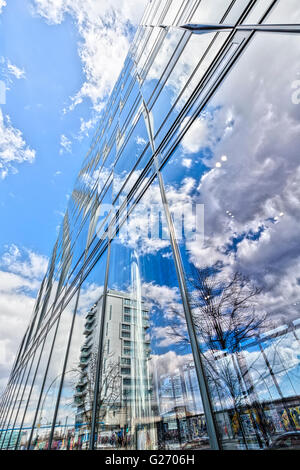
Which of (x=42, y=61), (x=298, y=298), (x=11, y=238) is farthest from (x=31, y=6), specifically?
(x=11, y=238)

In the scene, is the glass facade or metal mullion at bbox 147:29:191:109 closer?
the glass facade

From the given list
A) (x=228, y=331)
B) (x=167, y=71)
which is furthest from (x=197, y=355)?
(x=167, y=71)

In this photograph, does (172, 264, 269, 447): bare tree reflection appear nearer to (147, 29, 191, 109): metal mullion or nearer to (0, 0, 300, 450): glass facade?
(0, 0, 300, 450): glass facade

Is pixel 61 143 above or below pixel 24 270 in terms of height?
above

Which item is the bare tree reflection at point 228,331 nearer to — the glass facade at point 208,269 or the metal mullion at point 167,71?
the glass facade at point 208,269

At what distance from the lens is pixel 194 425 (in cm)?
178

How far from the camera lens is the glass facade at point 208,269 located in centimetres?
167

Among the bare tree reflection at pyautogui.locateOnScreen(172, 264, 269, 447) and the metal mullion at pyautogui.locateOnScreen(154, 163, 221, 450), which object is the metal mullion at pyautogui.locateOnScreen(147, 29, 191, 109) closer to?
the metal mullion at pyautogui.locateOnScreen(154, 163, 221, 450)

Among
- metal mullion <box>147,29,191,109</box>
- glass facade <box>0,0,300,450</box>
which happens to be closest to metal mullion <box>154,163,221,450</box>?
glass facade <box>0,0,300,450</box>

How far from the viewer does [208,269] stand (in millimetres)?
2385

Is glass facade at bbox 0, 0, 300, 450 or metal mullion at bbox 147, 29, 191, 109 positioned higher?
metal mullion at bbox 147, 29, 191, 109

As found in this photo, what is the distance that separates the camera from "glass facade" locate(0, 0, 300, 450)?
5.49 feet

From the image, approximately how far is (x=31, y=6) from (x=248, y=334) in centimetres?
2066
